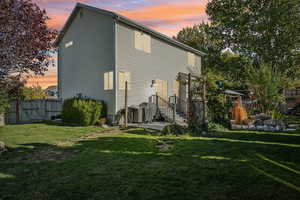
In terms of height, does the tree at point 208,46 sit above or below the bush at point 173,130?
above

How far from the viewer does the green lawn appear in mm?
3152

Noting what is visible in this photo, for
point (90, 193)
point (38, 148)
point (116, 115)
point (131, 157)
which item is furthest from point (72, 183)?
point (116, 115)

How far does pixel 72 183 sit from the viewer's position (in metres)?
3.59

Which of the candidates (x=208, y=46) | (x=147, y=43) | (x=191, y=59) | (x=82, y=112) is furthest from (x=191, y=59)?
(x=208, y=46)

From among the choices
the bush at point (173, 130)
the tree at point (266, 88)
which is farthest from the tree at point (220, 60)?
the bush at point (173, 130)

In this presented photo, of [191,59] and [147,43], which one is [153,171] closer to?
[147,43]

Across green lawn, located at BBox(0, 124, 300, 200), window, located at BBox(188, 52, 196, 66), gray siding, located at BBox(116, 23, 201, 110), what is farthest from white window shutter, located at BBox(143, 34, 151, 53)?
green lawn, located at BBox(0, 124, 300, 200)

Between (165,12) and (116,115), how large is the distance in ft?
19.4

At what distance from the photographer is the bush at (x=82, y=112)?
36.7 feet

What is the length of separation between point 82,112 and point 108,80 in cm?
240

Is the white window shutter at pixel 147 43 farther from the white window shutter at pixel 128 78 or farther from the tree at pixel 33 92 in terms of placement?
the tree at pixel 33 92

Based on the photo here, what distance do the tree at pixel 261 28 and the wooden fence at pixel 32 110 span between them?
20.5m

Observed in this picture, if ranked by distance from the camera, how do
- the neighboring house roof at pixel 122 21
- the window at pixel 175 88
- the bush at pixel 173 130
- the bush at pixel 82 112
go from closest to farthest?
1. the bush at pixel 173 130
2. the bush at pixel 82 112
3. the neighboring house roof at pixel 122 21
4. the window at pixel 175 88

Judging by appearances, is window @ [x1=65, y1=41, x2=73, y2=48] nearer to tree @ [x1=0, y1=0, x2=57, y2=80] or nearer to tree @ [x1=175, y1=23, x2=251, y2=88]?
tree @ [x1=0, y1=0, x2=57, y2=80]
